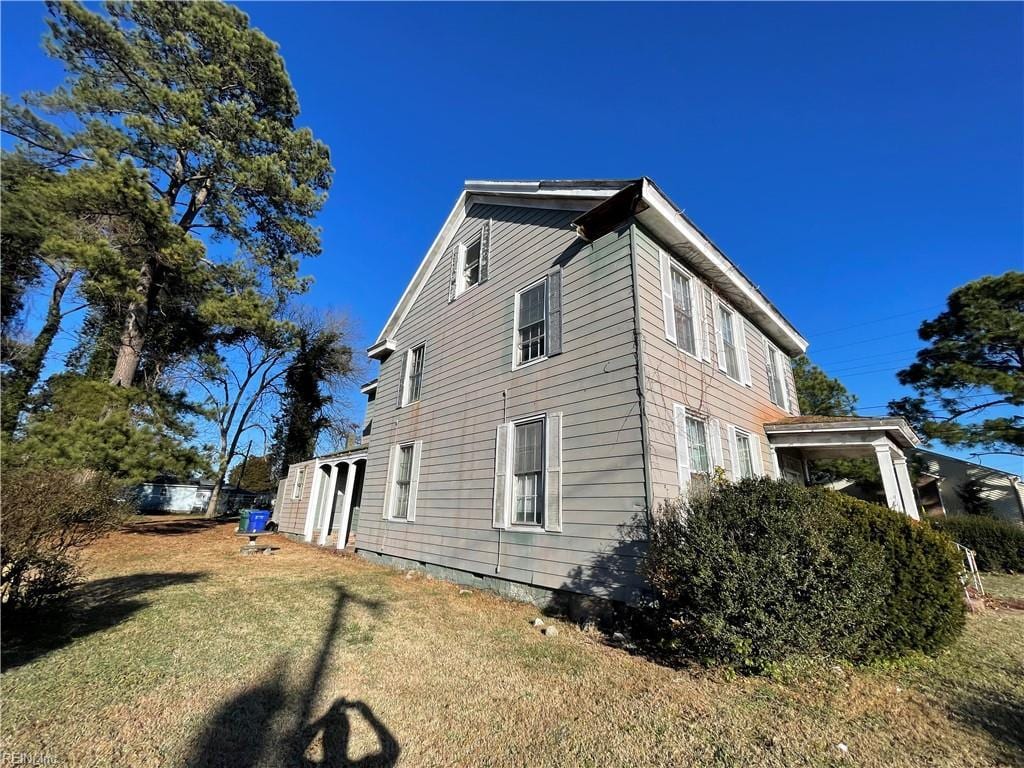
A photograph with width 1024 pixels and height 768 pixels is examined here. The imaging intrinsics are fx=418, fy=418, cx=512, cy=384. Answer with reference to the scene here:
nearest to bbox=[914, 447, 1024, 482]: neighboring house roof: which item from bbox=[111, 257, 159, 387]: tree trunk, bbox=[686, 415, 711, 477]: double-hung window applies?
bbox=[686, 415, 711, 477]: double-hung window

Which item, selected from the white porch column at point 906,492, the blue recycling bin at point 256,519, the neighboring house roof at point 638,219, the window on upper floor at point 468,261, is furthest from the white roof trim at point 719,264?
the blue recycling bin at point 256,519

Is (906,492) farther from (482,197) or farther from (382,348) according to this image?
(382,348)

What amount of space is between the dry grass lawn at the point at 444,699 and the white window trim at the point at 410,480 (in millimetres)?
4125

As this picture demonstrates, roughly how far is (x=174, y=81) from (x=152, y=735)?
18.7m

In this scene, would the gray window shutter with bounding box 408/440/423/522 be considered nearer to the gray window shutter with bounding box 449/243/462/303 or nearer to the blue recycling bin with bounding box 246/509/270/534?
the gray window shutter with bounding box 449/243/462/303

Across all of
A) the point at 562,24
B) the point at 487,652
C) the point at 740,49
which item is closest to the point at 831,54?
the point at 740,49

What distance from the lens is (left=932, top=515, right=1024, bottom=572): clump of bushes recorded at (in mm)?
11070

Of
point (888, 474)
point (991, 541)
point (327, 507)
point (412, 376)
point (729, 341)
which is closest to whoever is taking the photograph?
point (888, 474)

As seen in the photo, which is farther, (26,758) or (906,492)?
(906,492)

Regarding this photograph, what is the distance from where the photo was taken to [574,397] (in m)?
6.84

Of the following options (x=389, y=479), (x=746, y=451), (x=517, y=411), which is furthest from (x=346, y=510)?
(x=746, y=451)

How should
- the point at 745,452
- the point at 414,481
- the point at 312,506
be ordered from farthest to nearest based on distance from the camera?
the point at 312,506 → the point at 414,481 → the point at 745,452

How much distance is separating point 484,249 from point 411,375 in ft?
13.0

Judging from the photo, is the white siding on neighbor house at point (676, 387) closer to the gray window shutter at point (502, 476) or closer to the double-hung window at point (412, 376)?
the gray window shutter at point (502, 476)
